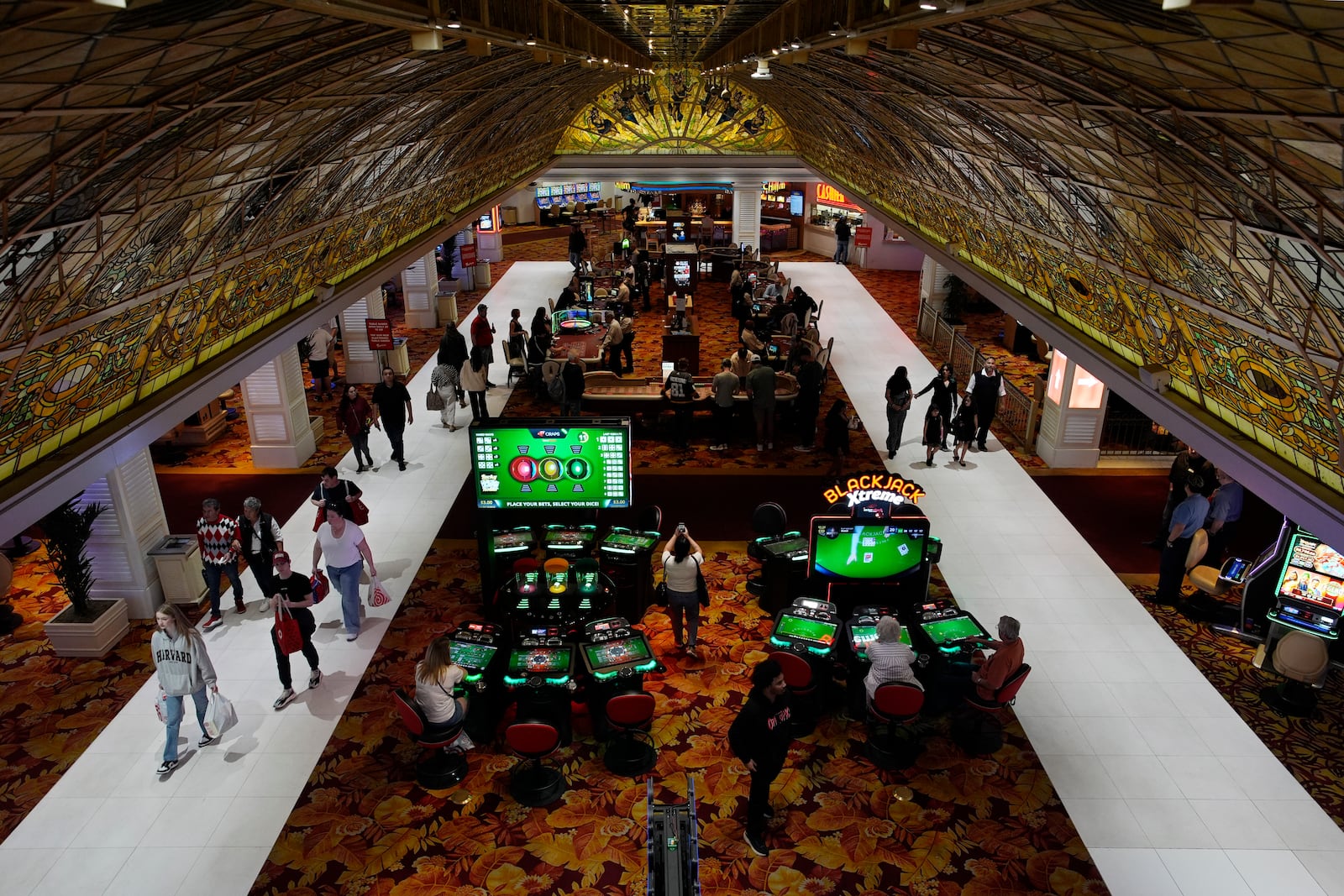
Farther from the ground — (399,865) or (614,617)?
(614,617)

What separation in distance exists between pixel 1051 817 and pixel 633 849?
3207 millimetres

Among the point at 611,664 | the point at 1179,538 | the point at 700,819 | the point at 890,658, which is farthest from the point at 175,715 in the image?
the point at 1179,538

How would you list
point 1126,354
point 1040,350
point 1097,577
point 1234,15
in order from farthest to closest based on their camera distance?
point 1040,350 → point 1097,577 → point 1126,354 → point 1234,15

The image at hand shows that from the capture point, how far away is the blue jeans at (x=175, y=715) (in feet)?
23.1

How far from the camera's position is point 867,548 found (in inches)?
340

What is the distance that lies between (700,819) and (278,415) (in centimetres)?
890

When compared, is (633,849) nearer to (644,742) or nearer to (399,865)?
(644,742)

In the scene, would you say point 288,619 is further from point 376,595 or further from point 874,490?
point 874,490

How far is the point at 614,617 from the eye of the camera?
8375 millimetres

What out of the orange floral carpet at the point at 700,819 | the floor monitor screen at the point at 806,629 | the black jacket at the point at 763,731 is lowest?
the orange floral carpet at the point at 700,819

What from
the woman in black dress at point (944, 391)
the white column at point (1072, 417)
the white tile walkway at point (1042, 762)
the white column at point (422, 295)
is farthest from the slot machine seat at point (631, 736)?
the white column at point (422, 295)

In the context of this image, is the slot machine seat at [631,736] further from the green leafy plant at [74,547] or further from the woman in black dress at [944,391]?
the woman in black dress at [944,391]

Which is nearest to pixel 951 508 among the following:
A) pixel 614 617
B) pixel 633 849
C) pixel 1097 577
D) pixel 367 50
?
pixel 1097 577

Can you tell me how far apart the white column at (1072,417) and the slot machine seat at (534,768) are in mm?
8955
